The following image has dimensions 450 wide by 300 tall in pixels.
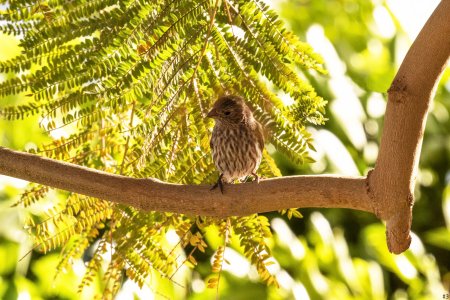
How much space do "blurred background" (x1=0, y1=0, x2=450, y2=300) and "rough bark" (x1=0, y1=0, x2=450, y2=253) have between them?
1414 millimetres

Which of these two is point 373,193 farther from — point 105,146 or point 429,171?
point 429,171

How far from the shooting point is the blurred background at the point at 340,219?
154 inches

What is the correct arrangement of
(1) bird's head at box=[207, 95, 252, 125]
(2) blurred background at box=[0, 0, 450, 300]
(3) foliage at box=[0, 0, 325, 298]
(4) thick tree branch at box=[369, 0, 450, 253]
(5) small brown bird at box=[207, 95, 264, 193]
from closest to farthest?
(4) thick tree branch at box=[369, 0, 450, 253] → (3) foliage at box=[0, 0, 325, 298] → (1) bird's head at box=[207, 95, 252, 125] → (5) small brown bird at box=[207, 95, 264, 193] → (2) blurred background at box=[0, 0, 450, 300]

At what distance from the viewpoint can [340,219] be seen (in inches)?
202

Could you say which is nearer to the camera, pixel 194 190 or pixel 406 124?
pixel 406 124

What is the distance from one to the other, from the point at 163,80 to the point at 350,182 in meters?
0.51

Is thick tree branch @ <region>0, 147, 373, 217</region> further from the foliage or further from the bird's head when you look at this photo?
the bird's head

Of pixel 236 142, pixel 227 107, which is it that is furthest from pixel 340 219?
pixel 227 107

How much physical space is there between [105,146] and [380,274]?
2895 millimetres

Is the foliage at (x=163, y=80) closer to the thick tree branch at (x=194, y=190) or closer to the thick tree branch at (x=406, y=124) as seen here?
the thick tree branch at (x=194, y=190)

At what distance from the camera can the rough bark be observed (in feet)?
4.92

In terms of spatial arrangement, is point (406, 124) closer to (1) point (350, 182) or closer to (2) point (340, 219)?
(1) point (350, 182)

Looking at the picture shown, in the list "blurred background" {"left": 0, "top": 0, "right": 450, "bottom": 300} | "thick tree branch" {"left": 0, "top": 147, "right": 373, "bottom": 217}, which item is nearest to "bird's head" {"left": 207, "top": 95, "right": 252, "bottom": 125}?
"thick tree branch" {"left": 0, "top": 147, "right": 373, "bottom": 217}

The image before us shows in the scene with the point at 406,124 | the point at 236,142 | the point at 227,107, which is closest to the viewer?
the point at 406,124
